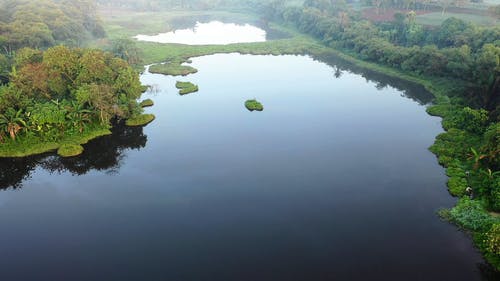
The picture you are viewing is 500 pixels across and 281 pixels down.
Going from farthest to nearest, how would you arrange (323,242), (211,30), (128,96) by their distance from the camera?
(211,30), (128,96), (323,242)

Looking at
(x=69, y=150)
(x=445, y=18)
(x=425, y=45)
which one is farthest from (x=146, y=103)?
(x=445, y=18)

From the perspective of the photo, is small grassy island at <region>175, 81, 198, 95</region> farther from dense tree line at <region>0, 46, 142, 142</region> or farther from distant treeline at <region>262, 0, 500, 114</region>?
distant treeline at <region>262, 0, 500, 114</region>

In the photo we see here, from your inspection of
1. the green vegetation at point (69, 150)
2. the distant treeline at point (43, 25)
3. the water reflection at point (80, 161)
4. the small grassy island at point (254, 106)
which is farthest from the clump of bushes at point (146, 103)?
the distant treeline at point (43, 25)

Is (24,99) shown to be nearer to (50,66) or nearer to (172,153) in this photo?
(50,66)

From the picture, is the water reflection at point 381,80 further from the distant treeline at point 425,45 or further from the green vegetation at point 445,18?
the green vegetation at point 445,18

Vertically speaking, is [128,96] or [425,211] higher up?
[128,96]

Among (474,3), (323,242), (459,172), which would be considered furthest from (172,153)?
(474,3)
